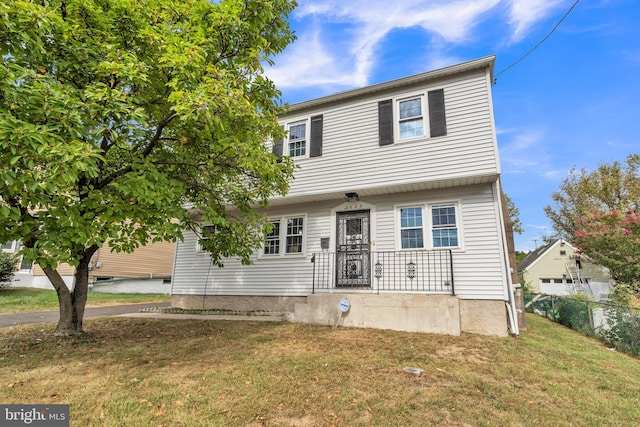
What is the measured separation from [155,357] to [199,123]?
156 inches

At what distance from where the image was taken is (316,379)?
4184 mm

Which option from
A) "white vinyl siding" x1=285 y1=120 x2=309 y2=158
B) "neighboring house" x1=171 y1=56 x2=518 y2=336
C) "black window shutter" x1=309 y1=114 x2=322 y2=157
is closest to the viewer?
"neighboring house" x1=171 y1=56 x2=518 y2=336

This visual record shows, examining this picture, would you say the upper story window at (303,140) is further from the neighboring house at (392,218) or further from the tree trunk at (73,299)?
the tree trunk at (73,299)

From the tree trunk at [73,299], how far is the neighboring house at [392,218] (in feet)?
14.5

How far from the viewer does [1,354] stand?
5.12 meters

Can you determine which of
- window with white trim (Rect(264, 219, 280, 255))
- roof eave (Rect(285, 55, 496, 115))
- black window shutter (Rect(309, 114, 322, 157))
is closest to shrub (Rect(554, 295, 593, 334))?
roof eave (Rect(285, 55, 496, 115))

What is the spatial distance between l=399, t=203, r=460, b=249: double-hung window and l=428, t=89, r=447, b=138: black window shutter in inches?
75.0

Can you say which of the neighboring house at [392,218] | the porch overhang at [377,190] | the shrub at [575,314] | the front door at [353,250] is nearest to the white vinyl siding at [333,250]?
the neighboring house at [392,218]

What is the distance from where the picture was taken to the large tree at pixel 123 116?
3.74 metres

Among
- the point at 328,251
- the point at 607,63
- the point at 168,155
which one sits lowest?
the point at 328,251

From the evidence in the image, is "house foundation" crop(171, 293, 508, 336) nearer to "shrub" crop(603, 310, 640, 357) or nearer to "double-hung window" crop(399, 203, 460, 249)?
"double-hung window" crop(399, 203, 460, 249)

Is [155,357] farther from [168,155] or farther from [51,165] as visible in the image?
[168,155]

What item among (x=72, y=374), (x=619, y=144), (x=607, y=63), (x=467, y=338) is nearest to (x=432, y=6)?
(x=607, y=63)

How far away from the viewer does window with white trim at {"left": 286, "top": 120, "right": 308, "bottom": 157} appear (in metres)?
10.0
